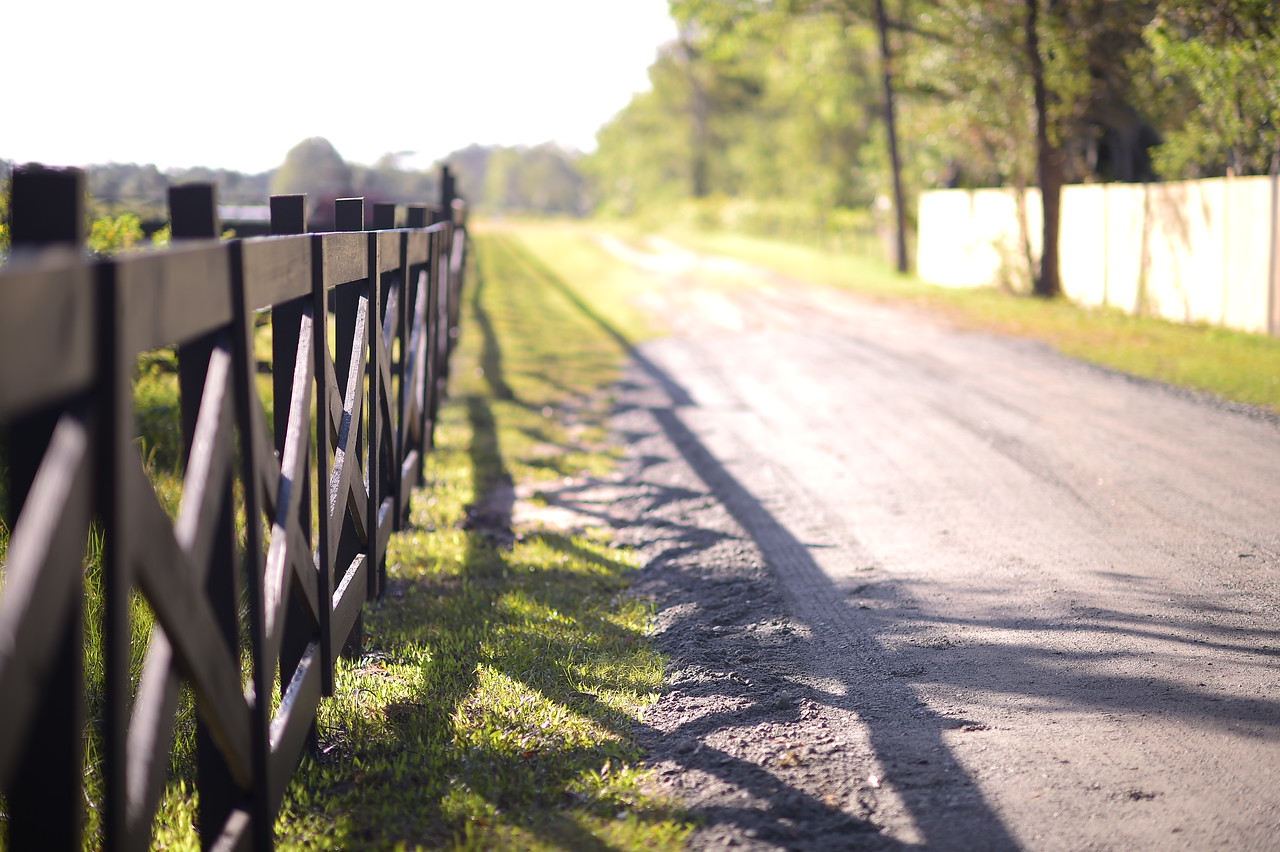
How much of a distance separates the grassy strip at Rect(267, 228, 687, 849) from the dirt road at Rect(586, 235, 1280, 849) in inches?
9.1

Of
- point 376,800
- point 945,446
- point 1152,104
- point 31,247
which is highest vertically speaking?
point 1152,104

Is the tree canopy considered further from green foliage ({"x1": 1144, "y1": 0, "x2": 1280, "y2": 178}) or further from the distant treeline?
the distant treeline

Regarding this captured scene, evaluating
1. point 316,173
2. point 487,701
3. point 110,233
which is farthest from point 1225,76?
point 316,173

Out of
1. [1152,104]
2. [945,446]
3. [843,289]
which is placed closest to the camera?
[945,446]

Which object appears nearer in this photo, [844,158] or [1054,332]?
[1054,332]

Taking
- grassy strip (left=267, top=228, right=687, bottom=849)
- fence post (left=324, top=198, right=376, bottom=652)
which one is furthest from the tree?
fence post (left=324, top=198, right=376, bottom=652)

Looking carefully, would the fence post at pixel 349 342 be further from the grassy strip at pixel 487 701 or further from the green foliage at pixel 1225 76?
the green foliage at pixel 1225 76

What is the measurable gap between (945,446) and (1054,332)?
7.86 m

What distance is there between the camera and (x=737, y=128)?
73.8 meters

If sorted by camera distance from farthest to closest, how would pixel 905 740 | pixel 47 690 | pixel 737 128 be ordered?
pixel 737 128, pixel 905 740, pixel 47 690

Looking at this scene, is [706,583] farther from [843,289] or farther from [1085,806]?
[843,289]

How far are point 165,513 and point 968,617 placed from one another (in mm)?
3792

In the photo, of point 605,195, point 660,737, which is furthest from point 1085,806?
point 605,195

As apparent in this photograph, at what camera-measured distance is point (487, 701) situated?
437 centimetres
